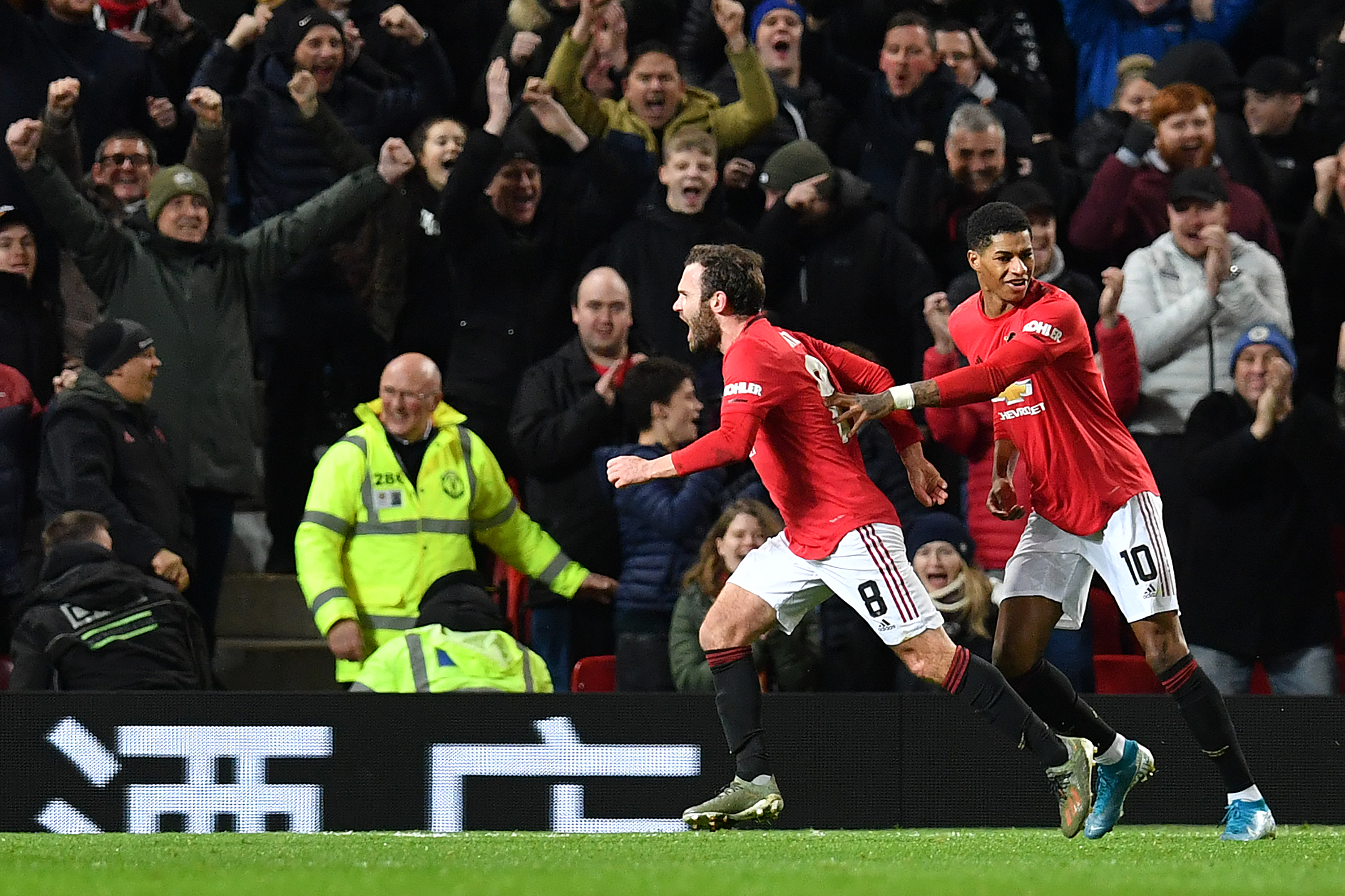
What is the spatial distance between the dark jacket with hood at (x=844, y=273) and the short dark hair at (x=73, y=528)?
10.1 ft

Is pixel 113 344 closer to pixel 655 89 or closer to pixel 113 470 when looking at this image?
pixel 113 470

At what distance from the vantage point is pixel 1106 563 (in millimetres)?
→ 6117

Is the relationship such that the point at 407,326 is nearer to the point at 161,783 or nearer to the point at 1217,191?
the point at 161,783

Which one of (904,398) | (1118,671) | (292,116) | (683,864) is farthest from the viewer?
(292,116)

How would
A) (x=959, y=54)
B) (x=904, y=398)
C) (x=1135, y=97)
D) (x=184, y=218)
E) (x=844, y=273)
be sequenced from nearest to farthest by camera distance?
(x=904, y=398) → (x=184, y=218) → (x=844, y=273) → (x=1135, y=97) → (x=959, y=54)

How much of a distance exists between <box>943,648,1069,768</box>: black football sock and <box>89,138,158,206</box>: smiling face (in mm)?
5041

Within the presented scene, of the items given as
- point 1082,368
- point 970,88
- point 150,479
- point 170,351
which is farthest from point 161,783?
point 970,88

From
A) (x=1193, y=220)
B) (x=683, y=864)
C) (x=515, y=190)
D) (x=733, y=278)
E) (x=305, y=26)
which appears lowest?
(x=683, y=864)

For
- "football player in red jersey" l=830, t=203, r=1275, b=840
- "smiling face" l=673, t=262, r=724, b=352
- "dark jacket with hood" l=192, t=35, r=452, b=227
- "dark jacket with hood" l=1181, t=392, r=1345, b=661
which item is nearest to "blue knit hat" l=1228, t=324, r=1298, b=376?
"dark jacket with hood" l=1181, t=392, r=1345, b=661

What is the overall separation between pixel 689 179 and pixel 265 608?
111 inches

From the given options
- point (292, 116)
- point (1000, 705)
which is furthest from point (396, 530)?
point (1000, 705)

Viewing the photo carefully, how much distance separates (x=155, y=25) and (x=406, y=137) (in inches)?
67.6

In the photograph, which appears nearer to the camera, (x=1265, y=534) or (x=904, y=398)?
(x=904, y=398)

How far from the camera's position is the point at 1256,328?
8.21 meters
